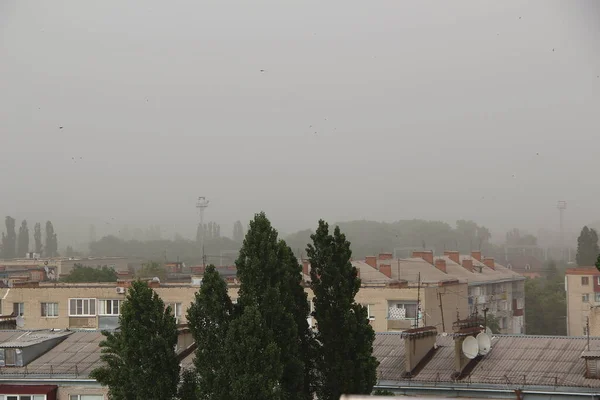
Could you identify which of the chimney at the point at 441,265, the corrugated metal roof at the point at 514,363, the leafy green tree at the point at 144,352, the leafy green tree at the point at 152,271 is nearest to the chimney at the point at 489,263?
the chimney at the point at 441,265

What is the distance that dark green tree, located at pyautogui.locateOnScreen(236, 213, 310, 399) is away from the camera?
58.6 feet

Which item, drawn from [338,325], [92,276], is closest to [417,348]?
[338,325]

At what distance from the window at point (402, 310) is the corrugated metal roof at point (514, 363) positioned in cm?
1725

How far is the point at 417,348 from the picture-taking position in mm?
20734

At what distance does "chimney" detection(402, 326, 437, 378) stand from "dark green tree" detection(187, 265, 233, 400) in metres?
4.29

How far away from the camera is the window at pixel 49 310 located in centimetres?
4366

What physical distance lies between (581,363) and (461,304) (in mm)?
27410

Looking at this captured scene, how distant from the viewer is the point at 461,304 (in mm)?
46562

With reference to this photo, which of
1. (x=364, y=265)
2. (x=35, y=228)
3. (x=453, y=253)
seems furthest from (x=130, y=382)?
(x=35, y=228)

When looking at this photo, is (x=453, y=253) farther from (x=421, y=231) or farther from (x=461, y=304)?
(x=421, y=231)

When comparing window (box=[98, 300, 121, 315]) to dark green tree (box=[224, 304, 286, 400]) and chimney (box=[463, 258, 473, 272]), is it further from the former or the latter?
dark green tree (box=[224, 304, 286, 400])

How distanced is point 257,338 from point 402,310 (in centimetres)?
2307

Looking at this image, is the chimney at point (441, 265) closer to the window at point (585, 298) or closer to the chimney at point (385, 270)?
the chimney at point (385, 270)

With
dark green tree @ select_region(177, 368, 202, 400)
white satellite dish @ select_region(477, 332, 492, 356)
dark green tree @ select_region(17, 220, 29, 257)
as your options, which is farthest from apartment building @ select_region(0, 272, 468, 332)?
dark green tree @ select_region(17, 220, 29, 257)
